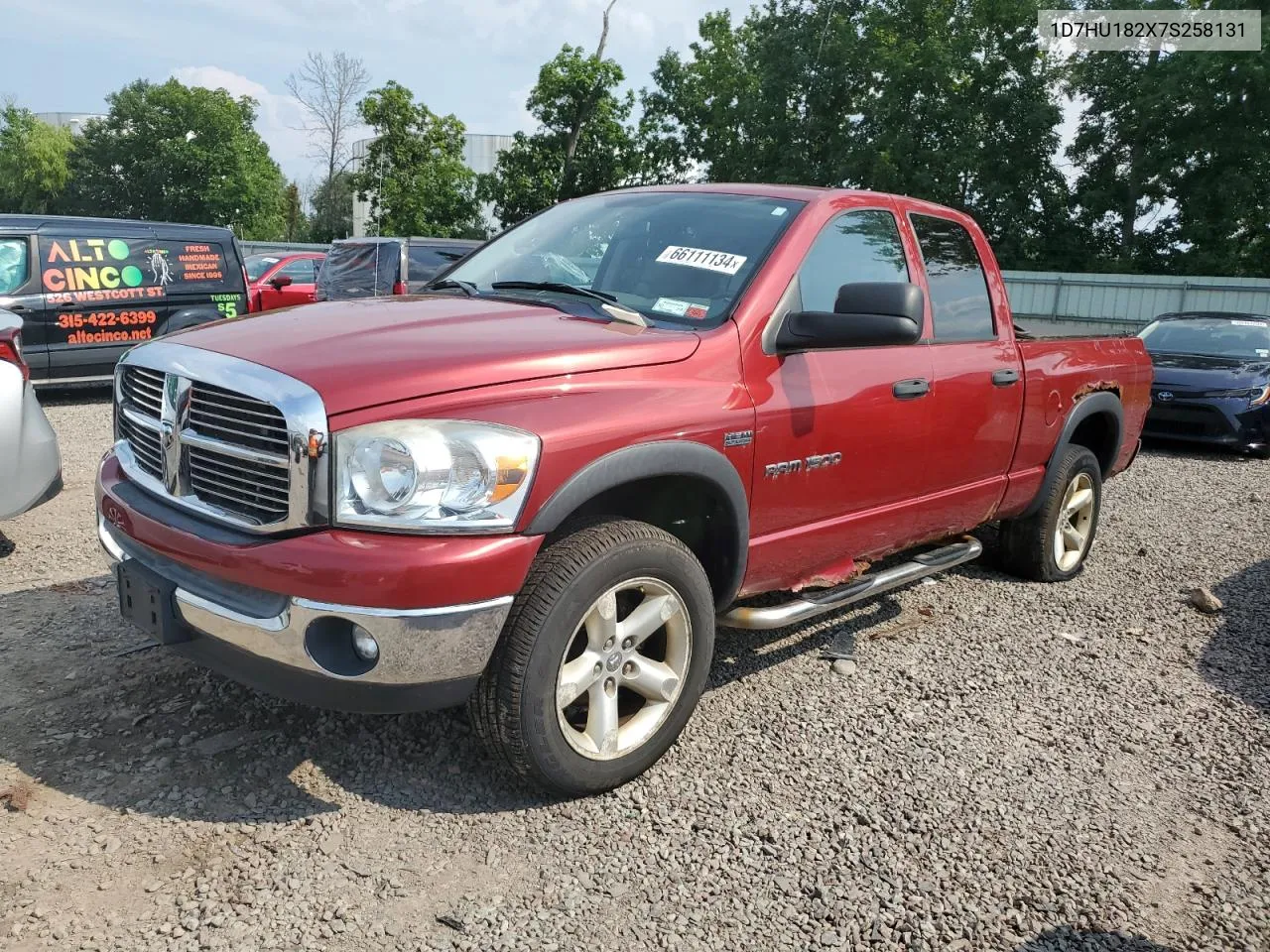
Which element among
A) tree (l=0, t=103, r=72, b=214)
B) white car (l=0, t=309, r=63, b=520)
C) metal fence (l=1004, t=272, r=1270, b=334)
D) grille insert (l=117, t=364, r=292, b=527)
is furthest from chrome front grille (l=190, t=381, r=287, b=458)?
tree (l=0, t=103, r=72, b=214)

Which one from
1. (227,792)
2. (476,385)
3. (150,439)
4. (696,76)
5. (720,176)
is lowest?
(227,792)

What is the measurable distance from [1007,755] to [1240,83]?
32093 mm

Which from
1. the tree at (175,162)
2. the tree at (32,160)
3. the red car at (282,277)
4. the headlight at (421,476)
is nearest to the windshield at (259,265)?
the red car at (282,277)

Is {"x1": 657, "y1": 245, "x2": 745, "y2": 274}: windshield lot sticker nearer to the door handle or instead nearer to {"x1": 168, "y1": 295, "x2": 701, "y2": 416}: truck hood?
{"x1": 168, "y1": 295, "x2": 701, "y2": 416}: truck hood

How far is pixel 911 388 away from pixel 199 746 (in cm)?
281

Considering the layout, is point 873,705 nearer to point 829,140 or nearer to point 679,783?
point 679,783

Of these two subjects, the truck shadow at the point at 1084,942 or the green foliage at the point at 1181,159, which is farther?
the green foliage at the point at 1181,159

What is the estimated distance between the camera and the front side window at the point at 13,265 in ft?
30.9

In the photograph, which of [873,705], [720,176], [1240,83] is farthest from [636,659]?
[720,176]

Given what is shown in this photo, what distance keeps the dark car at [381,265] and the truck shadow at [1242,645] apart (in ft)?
27.9

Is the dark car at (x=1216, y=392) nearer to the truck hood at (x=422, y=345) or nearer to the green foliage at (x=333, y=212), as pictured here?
the truck hood at (x=422, y=345)

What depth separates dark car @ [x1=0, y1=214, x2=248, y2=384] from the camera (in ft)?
31.2

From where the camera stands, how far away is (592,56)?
30375 millimetres

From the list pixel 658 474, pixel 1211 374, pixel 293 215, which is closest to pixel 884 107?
pixel 1211 374
